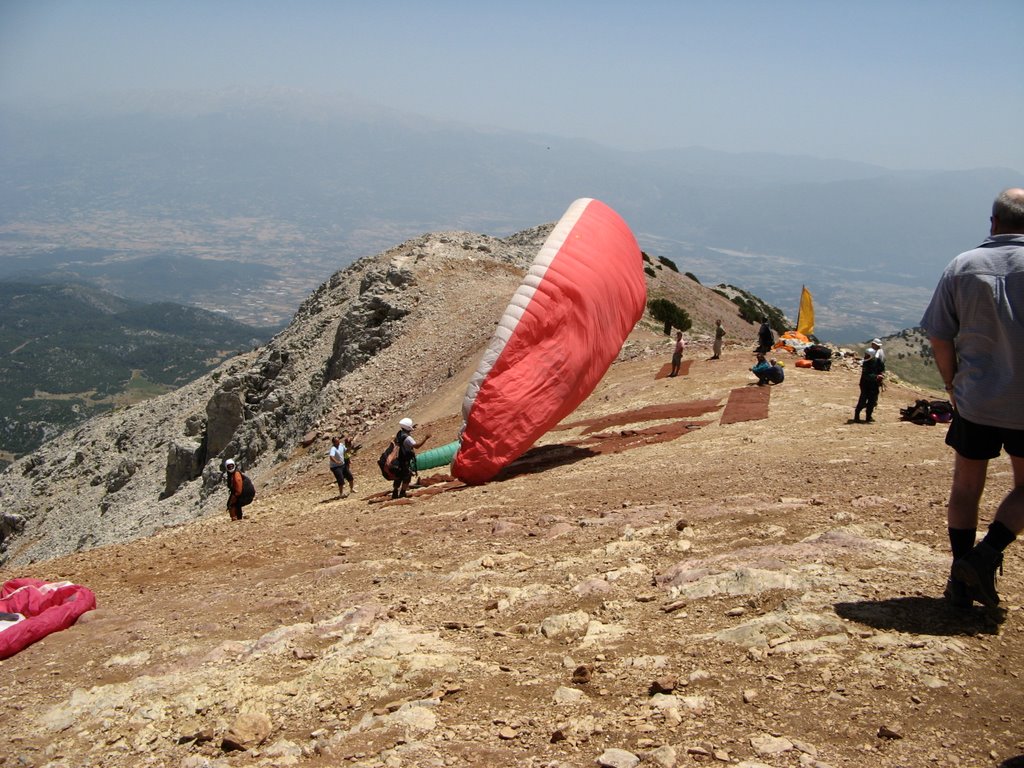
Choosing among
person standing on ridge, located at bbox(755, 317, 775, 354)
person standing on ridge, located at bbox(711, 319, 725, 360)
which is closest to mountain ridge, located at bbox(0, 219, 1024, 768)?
person standing on ridge, located at bbox(755, 317, 775, 354)

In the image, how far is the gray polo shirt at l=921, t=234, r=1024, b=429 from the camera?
18.0ft

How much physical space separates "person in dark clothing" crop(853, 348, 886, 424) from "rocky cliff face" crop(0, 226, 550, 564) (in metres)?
16.5

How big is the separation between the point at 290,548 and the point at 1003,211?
30.7 ft

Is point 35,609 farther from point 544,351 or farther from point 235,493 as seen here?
point 544,351

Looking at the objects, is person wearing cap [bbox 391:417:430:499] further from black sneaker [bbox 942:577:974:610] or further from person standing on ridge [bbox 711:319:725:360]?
person standing on ridge [bbox 711:319:725:360]

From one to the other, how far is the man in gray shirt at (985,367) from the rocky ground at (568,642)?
21.3 inches

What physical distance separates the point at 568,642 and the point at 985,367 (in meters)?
3.73

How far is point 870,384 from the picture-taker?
15.9 metres

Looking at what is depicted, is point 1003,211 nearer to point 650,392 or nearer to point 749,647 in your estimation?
point 749,647

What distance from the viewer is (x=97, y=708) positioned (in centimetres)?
669

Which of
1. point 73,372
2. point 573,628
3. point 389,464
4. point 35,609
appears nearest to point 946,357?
point 573,628

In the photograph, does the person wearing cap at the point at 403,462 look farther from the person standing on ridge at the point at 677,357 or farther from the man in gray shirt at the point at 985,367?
the man in gray shirt at the point at 985,367

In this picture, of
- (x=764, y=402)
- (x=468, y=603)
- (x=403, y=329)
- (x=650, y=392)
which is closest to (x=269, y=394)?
(x=403, y=329)

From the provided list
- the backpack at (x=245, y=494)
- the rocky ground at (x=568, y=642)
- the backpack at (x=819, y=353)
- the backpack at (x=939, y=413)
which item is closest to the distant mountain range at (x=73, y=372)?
the backpack at (x=245, y=494)
